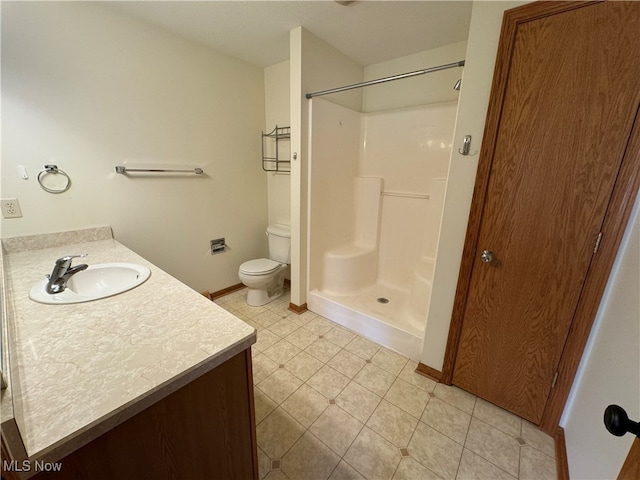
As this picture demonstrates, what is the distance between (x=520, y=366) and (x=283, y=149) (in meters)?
2.50

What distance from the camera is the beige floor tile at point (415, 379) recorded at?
1.62 meters

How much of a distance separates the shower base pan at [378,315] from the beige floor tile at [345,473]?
2.85 feet

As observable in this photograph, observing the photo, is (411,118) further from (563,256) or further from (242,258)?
(242,258)

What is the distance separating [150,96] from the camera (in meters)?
1.89

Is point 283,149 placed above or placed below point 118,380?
above

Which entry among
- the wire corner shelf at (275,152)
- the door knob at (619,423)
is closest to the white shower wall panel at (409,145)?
the wire corner shelf at (275,152)

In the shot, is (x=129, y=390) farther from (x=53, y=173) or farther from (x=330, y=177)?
(x=330, y=177)

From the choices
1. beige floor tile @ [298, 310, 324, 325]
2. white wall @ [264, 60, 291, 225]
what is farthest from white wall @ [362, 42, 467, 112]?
beige floor tile @ [298, 310, 324, 325]

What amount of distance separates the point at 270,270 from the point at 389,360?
1.27 metres

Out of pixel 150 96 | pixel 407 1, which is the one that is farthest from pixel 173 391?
pixel 407 1

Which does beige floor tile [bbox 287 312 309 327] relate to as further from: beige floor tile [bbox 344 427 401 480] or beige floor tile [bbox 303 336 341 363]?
beige floor tile [bbox 344 427 401 480]

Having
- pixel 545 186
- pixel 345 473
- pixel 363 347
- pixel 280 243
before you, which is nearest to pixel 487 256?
pixel 545 186

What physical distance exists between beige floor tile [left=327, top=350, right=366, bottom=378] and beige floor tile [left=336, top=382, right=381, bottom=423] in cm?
10

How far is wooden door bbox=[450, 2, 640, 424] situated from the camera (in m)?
1.00
